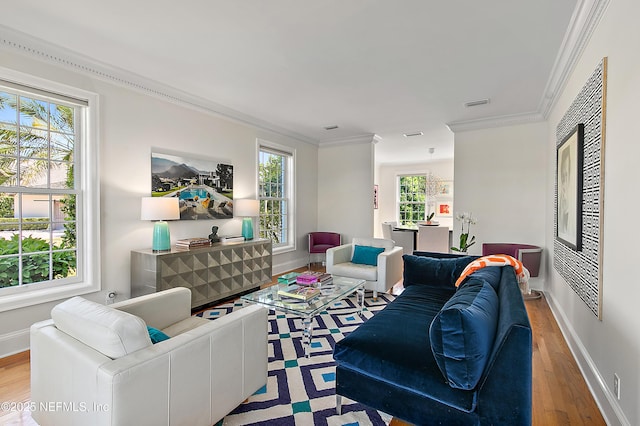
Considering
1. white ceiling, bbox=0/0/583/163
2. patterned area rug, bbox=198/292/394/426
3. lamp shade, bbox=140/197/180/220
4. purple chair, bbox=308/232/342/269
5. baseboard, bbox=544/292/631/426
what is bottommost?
patterned area rug, bbox=198/292/394/426

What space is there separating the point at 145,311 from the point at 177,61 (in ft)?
7.39

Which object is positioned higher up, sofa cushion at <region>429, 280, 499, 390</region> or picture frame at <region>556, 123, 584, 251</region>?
picture frame at <region>556, 123, 584, 251</region>

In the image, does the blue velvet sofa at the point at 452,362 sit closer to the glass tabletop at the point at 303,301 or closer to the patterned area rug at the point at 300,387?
the patterned area rug at the point at 300,387

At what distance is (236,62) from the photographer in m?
2.94

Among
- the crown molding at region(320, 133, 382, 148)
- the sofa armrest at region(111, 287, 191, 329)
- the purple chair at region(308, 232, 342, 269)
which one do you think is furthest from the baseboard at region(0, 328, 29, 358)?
the crown molding at region(320, 133, 382, 148)

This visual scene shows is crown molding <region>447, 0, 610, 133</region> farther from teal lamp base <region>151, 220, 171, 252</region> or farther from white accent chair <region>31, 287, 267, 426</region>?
teal lamp base <region>151, 220, 171, 252</region>

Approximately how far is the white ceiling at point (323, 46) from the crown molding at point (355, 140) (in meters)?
1.59

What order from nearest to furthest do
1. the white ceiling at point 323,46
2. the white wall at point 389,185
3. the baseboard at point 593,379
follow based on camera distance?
the baseboard at point 593,379, the white ceiling at point 323,46, the white wall at point 389,185

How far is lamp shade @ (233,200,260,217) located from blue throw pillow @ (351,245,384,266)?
5.10 ft

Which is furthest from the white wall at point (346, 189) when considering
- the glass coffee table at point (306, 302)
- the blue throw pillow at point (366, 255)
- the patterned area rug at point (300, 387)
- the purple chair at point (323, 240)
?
the patterned area rug at point (300, 387)

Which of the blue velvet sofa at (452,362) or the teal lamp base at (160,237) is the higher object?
the teal lamp base at (160,237)

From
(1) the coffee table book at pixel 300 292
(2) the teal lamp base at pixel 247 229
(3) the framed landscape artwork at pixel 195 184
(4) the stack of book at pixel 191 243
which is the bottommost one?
(1) the coffee table book at pixel 300 292

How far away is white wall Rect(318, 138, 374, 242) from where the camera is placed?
590 cm

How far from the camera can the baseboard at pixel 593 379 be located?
1.70 meters
